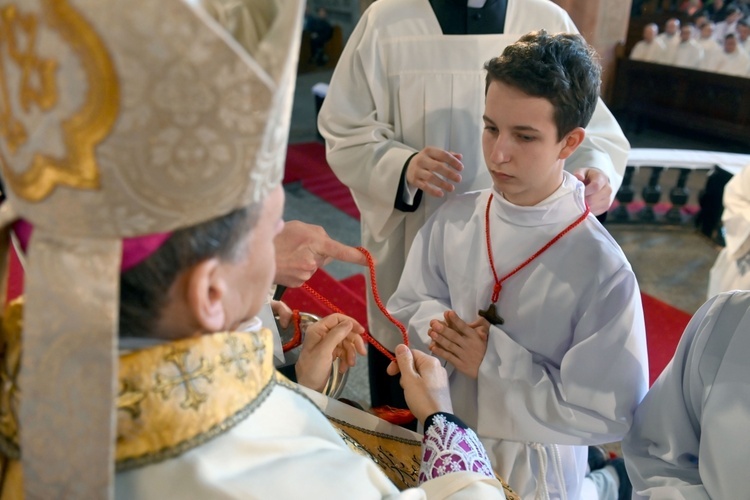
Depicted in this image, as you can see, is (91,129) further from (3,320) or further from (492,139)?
(492,139)

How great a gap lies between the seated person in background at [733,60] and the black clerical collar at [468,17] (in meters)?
8.01

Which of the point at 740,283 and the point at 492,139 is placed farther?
the point at 740,283

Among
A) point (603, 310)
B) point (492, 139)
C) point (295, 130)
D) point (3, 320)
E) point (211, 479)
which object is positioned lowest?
point (295, 130)

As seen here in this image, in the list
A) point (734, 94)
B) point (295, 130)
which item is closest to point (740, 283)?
point (734, 94)

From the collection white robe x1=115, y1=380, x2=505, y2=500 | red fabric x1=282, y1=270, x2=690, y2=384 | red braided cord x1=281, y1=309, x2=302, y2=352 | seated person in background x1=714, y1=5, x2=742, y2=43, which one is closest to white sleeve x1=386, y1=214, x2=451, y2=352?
red braided cord x1=281, y1=309, x2=302, y2=352

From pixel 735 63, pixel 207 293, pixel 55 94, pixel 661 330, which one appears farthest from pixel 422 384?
pixel 735 63

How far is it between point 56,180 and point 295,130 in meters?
8.94

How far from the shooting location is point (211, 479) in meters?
0.81

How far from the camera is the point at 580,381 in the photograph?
1699mm

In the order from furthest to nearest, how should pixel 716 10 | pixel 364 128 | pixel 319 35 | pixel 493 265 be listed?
pixel 319 35 < pixel 716 10 < pixel 364 128 < pixel 493 265

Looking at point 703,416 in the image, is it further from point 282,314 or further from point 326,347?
point 282,314

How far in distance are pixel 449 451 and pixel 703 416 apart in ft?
2.13

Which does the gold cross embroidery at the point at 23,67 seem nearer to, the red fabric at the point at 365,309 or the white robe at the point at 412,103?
the white robe at the point at 412,103

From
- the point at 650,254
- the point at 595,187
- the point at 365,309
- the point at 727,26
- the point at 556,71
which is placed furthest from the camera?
the point at 727,26
